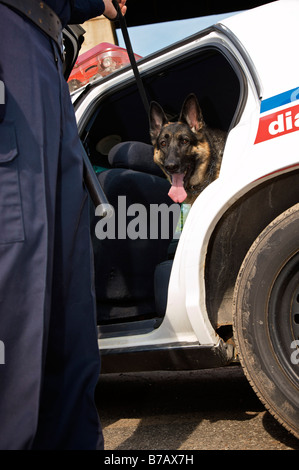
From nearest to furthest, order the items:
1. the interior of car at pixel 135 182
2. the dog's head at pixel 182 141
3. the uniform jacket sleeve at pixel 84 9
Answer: the uniform jacket sleeve at pixel 84 9
the interior of car at pixel 135 182
the dog's head at pixel 182 141

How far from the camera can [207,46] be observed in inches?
93.4

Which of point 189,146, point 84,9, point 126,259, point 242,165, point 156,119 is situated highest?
→ point 156,119

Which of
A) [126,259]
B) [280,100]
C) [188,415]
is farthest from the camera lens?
[126,259]

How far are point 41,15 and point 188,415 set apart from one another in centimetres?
173

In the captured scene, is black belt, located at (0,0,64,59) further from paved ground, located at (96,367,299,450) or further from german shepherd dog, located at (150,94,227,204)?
german shepherd dog, located at (150,94,227,204)

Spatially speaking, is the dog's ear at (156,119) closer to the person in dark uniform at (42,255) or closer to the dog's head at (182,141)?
the dog's head at (182,141)

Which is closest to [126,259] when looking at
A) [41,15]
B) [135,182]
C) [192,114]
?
[135,182]

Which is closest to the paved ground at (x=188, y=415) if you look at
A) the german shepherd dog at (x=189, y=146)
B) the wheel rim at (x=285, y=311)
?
the wheel rim at (x=285, y=311)

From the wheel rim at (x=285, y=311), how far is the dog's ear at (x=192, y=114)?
2409 millimetres

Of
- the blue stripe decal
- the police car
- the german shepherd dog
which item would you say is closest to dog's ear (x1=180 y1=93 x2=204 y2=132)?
the german shepherd dog

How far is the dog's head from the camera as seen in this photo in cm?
396

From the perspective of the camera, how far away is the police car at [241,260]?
5.12ft

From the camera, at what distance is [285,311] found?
157 cm

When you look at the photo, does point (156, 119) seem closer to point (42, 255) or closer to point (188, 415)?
point (188, 415)
